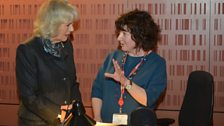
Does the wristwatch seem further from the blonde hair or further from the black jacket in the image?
the blonde hair

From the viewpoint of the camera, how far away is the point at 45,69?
2.78m

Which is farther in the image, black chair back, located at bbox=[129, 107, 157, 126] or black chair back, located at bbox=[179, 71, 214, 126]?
black chair back, located at bbox=[179, 71, 214, 126]

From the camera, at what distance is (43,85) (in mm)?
2775

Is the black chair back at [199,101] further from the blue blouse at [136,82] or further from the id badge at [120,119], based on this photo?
the id badge at [120,119]

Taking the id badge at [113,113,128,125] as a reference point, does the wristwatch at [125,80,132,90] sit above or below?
above

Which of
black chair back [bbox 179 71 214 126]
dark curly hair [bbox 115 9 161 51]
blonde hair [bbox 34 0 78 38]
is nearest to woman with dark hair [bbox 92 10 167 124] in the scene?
dark curly hair [bbox 115 9 161 51]

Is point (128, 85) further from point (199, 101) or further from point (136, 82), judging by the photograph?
point (199, 101)

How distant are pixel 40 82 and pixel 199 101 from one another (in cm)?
117

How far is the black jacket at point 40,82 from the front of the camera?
269cm

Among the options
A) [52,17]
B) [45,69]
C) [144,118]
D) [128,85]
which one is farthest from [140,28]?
[144,118]

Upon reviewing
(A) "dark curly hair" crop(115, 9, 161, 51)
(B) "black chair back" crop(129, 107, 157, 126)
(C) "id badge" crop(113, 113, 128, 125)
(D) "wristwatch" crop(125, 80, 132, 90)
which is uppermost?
(A) "dark curly hair" crop(115, 9, 161, 51)

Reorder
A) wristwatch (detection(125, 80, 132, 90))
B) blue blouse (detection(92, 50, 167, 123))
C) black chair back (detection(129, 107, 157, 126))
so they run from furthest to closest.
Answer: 1. blue blouse (detection(92, 50, 167, 123))
2. wristwatch (detection(125, 80, 132, 90))
3. black chair back (detection(129, 107, 157, 126))

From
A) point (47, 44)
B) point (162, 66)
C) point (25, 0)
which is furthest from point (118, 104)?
point (25, 0)

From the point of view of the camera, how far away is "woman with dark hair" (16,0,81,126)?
2695mm
